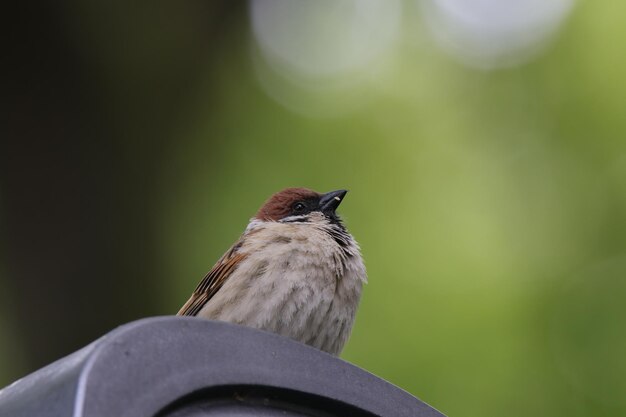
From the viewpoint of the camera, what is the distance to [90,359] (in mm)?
1823

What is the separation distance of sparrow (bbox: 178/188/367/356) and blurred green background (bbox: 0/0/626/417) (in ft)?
4.68

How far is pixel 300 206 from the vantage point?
16.9 ft

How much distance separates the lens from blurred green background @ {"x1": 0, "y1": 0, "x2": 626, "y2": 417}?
225 inches

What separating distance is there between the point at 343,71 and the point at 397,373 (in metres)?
3.16

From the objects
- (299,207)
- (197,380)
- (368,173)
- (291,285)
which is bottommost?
(197,380)

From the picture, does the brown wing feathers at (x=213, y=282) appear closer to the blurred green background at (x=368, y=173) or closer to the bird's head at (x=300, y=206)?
the bird's head at (x=300, y=206)

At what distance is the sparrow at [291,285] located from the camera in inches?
160

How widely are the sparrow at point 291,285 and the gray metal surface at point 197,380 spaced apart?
1657mm

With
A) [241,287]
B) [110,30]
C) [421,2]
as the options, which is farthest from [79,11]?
[421,2]

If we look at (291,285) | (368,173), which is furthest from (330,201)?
(368,173)

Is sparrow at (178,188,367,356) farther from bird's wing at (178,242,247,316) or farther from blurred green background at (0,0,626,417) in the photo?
blurred green background at (0,0,626,417)

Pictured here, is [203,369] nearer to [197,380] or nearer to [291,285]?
[197,380]

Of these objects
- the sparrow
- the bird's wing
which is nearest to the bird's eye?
the sparrow

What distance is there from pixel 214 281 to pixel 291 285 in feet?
1.70
